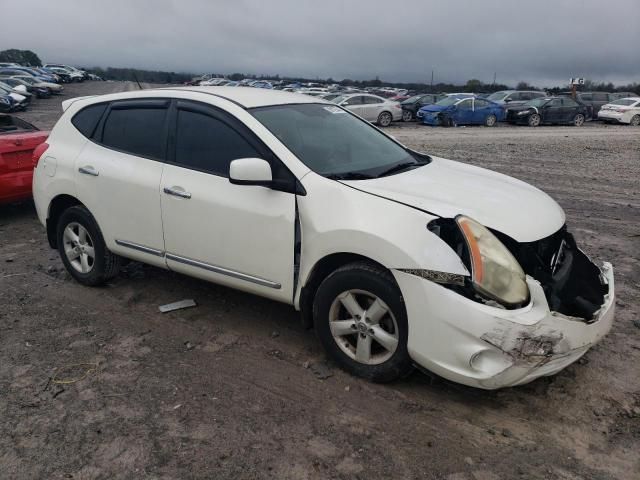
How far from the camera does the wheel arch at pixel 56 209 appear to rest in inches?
197

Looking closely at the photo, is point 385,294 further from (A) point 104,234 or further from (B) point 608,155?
(B) point 608,155

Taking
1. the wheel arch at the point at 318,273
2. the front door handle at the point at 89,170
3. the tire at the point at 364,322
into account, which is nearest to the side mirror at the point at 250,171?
the wheel arch at the point at 318,273

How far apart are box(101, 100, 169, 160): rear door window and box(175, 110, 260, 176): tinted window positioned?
20 cm

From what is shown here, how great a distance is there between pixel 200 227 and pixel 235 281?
1.53 ft

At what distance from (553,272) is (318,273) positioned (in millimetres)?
1444

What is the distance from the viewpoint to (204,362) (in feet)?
12.4

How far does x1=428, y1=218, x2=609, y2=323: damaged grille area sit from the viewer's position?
3.10 meters

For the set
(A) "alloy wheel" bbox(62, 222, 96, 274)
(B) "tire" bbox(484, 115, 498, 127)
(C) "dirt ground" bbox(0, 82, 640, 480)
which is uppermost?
(A) "alloy wheel" bbox(62, 222, 96, 274)

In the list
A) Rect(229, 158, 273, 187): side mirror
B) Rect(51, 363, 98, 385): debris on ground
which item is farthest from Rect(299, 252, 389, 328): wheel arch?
Rect(51, 363, 98, 385): debris on ground

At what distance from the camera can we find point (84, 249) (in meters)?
5.02

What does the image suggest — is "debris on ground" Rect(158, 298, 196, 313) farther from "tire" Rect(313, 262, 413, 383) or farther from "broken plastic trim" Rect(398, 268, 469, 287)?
"broken plastic trim" Rect(398, 268, 469, 287)

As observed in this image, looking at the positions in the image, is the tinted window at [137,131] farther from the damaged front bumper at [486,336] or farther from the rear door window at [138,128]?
the damaged front bumper at [486,336]

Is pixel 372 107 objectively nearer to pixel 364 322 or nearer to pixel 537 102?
pixel 537 102

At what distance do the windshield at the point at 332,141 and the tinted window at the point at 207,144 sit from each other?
0.24 meters
